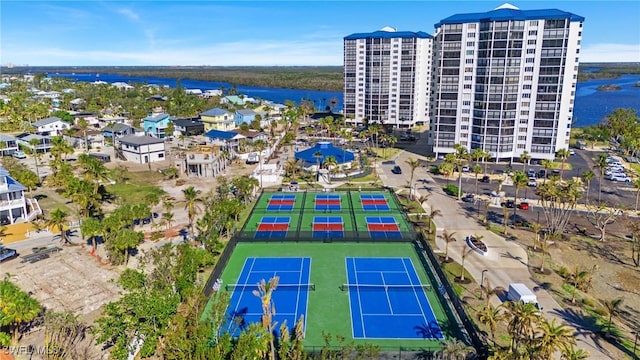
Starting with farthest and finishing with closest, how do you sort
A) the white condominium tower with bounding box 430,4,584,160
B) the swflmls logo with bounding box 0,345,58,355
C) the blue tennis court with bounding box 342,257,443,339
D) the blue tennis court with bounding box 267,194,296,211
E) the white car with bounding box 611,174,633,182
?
the white condominium tower with bounding box 430,4,584,160, the white car with bounding box 611,174,633,182, the blue tennis court with bounding box 267,194,296,211, the blue tennis court with bounding box 342,257,443,339, the swflmls logo with bounding box 0,345,58,355

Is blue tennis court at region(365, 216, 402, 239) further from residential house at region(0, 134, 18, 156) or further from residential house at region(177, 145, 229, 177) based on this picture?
residential house at region(0, 134, 18, 156)

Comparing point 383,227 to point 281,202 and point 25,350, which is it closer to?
point 281,202

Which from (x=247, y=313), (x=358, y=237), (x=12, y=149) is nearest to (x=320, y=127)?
(x=12, y=149)

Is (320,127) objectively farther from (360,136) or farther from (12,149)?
(12,149)

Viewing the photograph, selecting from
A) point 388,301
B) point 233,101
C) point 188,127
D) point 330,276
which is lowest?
point 388,301

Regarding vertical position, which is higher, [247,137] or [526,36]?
[526,36]

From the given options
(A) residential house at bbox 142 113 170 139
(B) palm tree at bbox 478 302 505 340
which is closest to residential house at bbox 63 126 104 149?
(A) residential house at bbox 142 113 170 139

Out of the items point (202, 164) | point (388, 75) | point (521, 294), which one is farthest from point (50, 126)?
point (521, 294)
